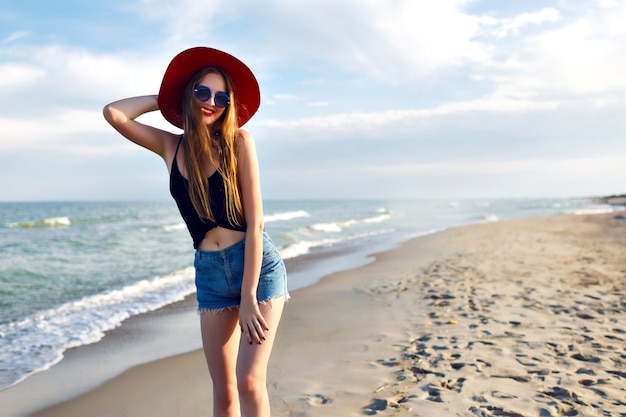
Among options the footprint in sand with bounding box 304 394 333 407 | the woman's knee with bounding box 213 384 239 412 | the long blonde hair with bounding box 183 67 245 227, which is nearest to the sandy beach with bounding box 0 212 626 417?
the footprint in sand with bounding box 304 394 333 407

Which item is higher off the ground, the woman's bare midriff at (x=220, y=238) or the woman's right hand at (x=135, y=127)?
the woman's right hand at (x=135, y=127)

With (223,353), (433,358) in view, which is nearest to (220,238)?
(223,353)

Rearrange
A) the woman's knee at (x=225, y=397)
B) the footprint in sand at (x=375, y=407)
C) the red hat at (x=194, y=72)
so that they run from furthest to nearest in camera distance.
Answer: the footprint in sand at (x=375, y=407), the woman's knee at (x=225, y=397), the red hat at (x=194, y=72)

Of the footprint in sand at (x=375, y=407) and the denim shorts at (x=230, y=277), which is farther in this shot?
the footprint in sand at (x=375, y=407)

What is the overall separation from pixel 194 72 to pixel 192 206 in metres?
0.65

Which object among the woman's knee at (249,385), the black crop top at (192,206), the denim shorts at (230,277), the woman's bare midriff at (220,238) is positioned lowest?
the woman's knee at (249,385)

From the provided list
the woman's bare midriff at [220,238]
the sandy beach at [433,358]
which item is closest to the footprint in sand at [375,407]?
the sandy beach at [433,358]

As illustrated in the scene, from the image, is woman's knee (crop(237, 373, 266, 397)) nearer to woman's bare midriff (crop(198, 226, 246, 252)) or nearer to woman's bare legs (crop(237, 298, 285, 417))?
woman's bare legs (crop(237, 298, 285, 417))

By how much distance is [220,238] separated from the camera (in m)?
2.37

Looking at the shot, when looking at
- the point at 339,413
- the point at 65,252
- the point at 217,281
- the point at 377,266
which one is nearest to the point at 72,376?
the point at 339,413

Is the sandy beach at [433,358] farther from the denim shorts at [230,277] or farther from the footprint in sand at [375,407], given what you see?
the denim shorts at [230,277]

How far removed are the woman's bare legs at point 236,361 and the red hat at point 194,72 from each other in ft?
3.23

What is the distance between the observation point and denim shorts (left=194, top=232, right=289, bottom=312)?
234 cm

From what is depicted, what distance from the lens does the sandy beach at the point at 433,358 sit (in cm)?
387
